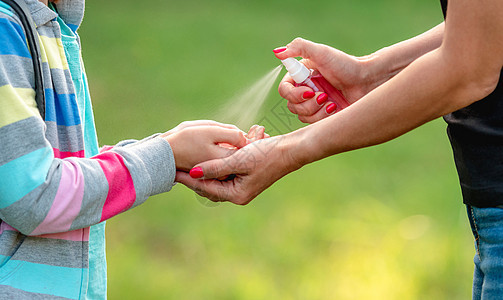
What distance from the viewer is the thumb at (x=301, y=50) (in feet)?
5.49

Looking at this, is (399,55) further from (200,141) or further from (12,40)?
(12,40)

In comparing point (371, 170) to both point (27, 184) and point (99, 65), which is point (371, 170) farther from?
point (27, 184)

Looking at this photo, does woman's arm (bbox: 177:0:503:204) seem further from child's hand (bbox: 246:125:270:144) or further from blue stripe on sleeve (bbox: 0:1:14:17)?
blue stripe on sleeve (bbox: 0:1:14:17)

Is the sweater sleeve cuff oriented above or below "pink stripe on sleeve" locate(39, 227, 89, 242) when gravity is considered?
above

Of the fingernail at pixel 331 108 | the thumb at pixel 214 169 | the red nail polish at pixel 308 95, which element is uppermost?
the red nail polish at pixel 308 95

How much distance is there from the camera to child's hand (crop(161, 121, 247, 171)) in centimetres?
143

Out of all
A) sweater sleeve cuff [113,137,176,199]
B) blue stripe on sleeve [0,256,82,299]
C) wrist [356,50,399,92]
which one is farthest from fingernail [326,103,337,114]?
blue stripe on sleeve [0,256,82,299]

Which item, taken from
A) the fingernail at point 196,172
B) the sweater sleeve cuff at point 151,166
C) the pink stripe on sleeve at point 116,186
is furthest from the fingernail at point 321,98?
the pink stripe on sleeve at point 116,186

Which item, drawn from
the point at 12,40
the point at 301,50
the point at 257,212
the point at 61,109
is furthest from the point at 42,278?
the point at 257,212

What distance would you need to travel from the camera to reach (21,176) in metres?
1.13

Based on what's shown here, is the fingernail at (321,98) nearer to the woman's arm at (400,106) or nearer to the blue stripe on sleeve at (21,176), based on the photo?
the woman's arm at (400,106)

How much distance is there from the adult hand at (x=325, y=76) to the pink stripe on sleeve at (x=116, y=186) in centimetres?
62

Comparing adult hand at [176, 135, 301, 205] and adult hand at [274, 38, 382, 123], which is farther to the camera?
adult hand at [274, 38, 382, 123]

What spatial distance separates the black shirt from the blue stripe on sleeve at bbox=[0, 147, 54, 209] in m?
0.83
